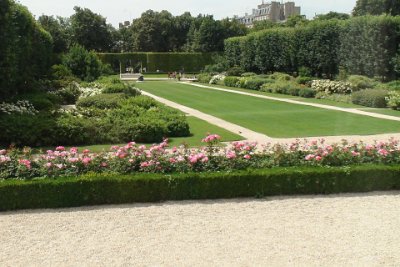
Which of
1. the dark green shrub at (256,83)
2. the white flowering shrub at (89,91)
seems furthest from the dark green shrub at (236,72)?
the white flowering shrub at (89,91)

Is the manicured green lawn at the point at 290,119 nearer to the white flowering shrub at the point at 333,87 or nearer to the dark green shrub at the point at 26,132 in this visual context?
the white flowering shrub at the point at 333,87

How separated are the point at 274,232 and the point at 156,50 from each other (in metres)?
67.1

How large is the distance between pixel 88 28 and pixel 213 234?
6208 centimetres

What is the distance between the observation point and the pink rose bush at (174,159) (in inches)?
289

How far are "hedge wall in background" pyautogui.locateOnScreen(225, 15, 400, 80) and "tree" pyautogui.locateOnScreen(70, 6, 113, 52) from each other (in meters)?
30.7

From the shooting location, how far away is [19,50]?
18141 mm

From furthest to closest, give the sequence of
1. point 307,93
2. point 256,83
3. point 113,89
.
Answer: point 256,83 < point 307,93 < point 113,89

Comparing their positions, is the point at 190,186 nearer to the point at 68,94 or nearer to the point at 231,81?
the point at 68,94

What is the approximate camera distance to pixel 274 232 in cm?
586

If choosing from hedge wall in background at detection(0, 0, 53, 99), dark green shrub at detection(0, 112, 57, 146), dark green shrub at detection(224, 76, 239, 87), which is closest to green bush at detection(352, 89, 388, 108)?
dark green shrub at detection(0, 112, 57, 146)

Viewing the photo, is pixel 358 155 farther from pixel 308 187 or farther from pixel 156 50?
pixel 156 50

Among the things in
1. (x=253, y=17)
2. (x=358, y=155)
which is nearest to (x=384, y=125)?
(x=358, y=155)

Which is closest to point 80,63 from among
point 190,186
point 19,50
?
point 19,50

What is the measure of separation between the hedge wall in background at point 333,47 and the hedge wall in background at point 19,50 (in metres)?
16.9
